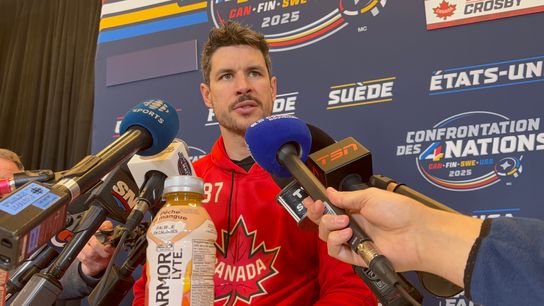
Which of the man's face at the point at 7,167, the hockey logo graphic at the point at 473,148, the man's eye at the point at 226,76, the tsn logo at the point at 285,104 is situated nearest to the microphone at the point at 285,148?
the man's eye at the point at 226,76

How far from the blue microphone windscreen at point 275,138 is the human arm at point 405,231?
96 millimetres

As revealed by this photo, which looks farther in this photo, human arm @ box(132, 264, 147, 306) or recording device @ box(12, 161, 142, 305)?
human arm @ box(132, 264, 147, 306)

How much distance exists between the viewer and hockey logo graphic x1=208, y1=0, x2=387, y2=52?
1781 millimetres

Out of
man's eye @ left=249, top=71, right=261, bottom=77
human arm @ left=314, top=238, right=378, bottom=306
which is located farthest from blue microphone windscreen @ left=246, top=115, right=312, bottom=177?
man's eye @ left=249, top=71, right=261, bottom=77

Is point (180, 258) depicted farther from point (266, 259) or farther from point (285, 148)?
point (266, 259)

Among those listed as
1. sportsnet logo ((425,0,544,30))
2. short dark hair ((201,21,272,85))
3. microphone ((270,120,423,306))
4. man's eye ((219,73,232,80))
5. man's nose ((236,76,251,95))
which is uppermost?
sportsnet logo ((425,0,544,30))

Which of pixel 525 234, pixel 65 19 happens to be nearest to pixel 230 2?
pixel 65 19

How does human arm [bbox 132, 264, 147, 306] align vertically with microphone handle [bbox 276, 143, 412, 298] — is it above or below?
below

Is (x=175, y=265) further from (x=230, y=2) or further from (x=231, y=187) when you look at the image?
(x=230, y=2)

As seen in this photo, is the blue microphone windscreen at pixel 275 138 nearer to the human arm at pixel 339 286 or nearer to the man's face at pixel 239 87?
the human arm at pixel 339 286

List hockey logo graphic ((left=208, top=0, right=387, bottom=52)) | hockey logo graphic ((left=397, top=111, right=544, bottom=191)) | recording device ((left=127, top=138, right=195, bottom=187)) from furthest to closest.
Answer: hockey logo graphic ((left=208, top=0, right=387, bottom=52)) < hockey logo graphic ((left=397, top=111, right=544, bottom=191)) < recording device ((left=127, top=138, right=195, bottom=187))

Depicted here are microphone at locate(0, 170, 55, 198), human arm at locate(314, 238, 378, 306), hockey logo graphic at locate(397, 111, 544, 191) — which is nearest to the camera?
microphone at locate(0, 170, 55, 198)

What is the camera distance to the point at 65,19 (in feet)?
9.29

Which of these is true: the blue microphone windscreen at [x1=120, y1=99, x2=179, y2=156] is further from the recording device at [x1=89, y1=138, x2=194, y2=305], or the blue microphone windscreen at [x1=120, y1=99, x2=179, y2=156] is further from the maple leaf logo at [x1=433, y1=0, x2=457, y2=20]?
the maple leaf logo at [x1=433, y1=0, x2=457, y2=20]
